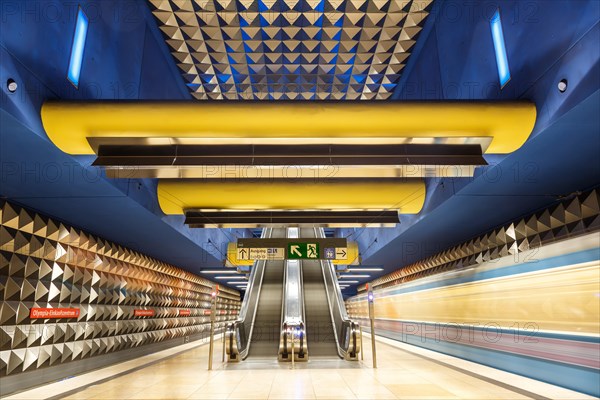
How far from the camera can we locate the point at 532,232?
7020mm

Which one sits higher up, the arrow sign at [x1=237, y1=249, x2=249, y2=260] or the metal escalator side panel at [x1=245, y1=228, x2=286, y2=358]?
the arrow sign at [x1=237, y1=249, x2=249, y2=260]

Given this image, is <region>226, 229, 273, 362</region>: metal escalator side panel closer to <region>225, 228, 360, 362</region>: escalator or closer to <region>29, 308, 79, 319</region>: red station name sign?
<region>225, 228, 360, 362</region>: escalator

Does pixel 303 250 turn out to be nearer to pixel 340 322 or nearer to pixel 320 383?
pixel 320 383

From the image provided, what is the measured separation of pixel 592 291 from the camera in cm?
530

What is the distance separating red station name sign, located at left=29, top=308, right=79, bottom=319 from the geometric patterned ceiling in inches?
209

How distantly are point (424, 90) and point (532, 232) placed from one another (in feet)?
11.3

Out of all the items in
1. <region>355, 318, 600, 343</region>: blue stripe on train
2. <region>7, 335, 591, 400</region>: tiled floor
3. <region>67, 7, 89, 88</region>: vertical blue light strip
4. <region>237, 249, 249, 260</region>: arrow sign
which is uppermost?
<region>67, 7, 89, 88</region>: vertical blue light strip

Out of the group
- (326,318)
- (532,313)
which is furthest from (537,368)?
(326,318)

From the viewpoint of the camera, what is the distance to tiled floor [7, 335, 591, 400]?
555cm

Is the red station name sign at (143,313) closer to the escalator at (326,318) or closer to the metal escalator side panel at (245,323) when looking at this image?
the metal escalator side panel at (245,323)

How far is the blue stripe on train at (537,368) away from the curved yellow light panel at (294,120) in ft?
12.1

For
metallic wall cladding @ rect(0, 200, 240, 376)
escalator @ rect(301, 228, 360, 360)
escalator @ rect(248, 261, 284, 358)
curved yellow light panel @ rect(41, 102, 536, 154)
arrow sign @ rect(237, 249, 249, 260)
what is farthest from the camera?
escalator @ rect(248, 261, 284, 358)

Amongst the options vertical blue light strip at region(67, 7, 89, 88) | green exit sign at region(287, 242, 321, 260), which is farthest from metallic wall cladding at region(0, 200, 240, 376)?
green exit sign at region(287, 242, 321, 260)

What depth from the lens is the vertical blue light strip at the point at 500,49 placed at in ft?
16.0
